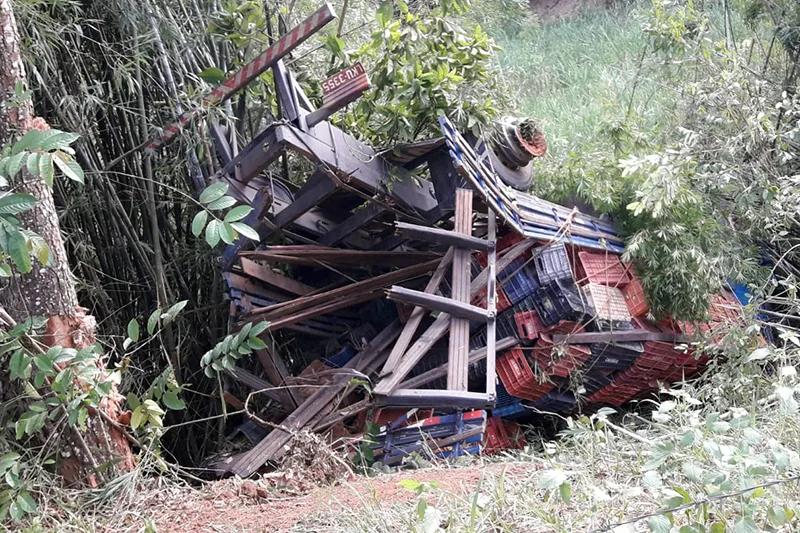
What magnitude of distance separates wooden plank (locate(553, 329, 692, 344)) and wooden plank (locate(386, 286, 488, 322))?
0.65m

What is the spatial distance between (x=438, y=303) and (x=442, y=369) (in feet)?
1.53

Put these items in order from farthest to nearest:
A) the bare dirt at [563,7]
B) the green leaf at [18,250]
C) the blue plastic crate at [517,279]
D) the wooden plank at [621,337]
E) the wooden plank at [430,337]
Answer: the bare dirt at [563,7] < the blue plastic crate at [517,279] < the wooden plank at [621,337] < the wooden plank at [430,337] < the green leaf at [18,250]

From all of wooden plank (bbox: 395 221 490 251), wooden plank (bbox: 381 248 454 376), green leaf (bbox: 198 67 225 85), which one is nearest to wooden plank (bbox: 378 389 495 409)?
wooden plank (bbox: 381 248 454 376)

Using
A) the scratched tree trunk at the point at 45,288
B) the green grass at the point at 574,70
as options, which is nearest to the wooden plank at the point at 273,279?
the scratched tree trunk at the point at 45,288

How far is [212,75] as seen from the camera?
17.7 ft

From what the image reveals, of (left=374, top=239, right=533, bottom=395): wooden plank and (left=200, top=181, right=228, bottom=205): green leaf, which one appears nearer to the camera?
Result: (left=200, top=181, right=228, bottom=205): green leaf

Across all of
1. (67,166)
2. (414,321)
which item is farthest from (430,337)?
(67,166)

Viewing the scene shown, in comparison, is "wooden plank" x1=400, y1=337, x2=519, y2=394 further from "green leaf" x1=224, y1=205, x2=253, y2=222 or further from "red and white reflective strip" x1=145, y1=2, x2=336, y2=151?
"green leaf" x1=224, y1=205, x2=253, y2=222

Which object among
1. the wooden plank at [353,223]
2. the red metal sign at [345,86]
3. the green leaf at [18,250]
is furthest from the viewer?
the wooden plank at [353,223]

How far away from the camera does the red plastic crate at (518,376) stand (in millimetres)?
5764

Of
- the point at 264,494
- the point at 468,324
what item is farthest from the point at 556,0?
the point at 264,494

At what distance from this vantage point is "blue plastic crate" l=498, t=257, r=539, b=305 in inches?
229

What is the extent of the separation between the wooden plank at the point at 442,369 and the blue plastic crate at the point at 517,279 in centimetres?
29

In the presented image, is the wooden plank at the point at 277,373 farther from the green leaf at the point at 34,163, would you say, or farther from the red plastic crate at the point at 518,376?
the green leaf at the point at 34,163
